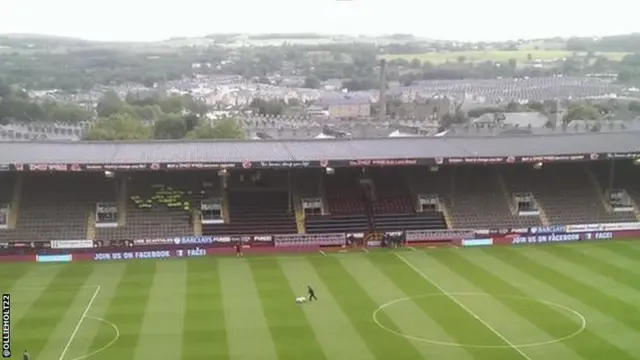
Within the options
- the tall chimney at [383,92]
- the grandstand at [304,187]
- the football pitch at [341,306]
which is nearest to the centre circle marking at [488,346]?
the football pitch at [341,306]

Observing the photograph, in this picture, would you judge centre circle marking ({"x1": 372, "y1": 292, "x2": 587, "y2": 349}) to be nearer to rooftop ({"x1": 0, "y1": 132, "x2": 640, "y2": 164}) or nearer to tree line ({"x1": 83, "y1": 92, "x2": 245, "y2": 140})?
rooftop ({"x1": 0, "y1": 132, "x2": 640, "y2": 164})

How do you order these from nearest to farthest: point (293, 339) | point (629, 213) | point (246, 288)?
1. point (293, 339)
2. point (246, 288)
3. point (629, 213)

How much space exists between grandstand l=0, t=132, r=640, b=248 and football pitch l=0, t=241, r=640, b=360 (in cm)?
370

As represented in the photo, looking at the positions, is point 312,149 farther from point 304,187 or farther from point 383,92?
point 383,92

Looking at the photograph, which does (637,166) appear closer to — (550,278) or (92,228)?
(550,278)

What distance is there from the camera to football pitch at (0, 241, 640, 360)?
25938 millimetres

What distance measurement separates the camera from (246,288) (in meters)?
34.4

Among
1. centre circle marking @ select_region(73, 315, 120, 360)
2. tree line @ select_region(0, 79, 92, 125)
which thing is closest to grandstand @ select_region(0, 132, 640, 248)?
centre circle marking @ select_region(73, 315, 120, 360)

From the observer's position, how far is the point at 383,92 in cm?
10594

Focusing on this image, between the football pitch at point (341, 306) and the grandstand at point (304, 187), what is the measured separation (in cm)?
370

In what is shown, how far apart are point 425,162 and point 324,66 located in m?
77.2

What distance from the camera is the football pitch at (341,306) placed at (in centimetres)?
2594

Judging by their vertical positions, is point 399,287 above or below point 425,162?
below

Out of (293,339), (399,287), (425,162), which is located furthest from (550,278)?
(293,339)
